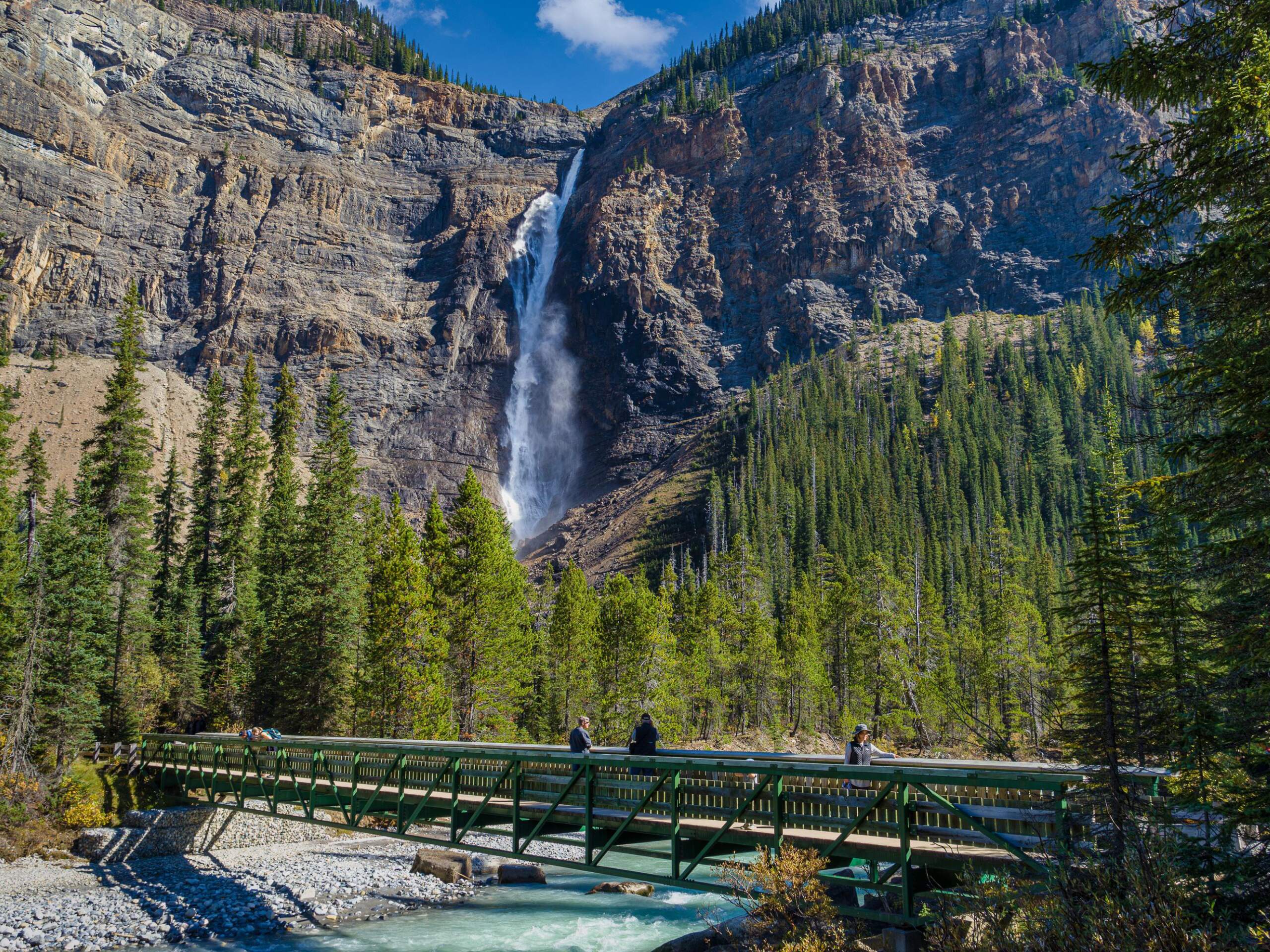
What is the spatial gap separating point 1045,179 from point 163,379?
155718 mm

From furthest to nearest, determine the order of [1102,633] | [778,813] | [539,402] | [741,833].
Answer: [539,402]
[1102,633]
[741,833]
[778,813]

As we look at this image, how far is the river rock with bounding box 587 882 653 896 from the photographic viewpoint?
2578cm

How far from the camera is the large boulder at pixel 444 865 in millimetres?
26969

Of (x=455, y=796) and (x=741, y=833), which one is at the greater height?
(x=741, y=833)

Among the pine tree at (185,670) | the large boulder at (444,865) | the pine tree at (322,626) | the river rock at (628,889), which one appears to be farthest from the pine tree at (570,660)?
the river rock at (628,889)

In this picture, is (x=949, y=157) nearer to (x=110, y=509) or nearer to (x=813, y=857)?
(x=110, y=509)

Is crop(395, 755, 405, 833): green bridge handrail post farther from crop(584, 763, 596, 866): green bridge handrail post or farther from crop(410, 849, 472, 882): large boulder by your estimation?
crop(410, 849, 472, 882): large boulder

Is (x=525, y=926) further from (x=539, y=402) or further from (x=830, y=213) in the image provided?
(x=830, y=213)

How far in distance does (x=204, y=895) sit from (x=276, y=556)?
23.2 metres

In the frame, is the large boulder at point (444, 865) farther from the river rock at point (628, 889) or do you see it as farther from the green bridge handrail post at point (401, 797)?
the green bridge handrail post at point (401, 797)

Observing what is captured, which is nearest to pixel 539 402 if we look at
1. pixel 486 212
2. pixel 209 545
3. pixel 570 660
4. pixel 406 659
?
pixel 486 212

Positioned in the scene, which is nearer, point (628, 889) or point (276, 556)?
point (628, 889)

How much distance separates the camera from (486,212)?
15788 cm

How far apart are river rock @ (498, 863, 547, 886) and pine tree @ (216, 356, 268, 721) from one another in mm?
19480
